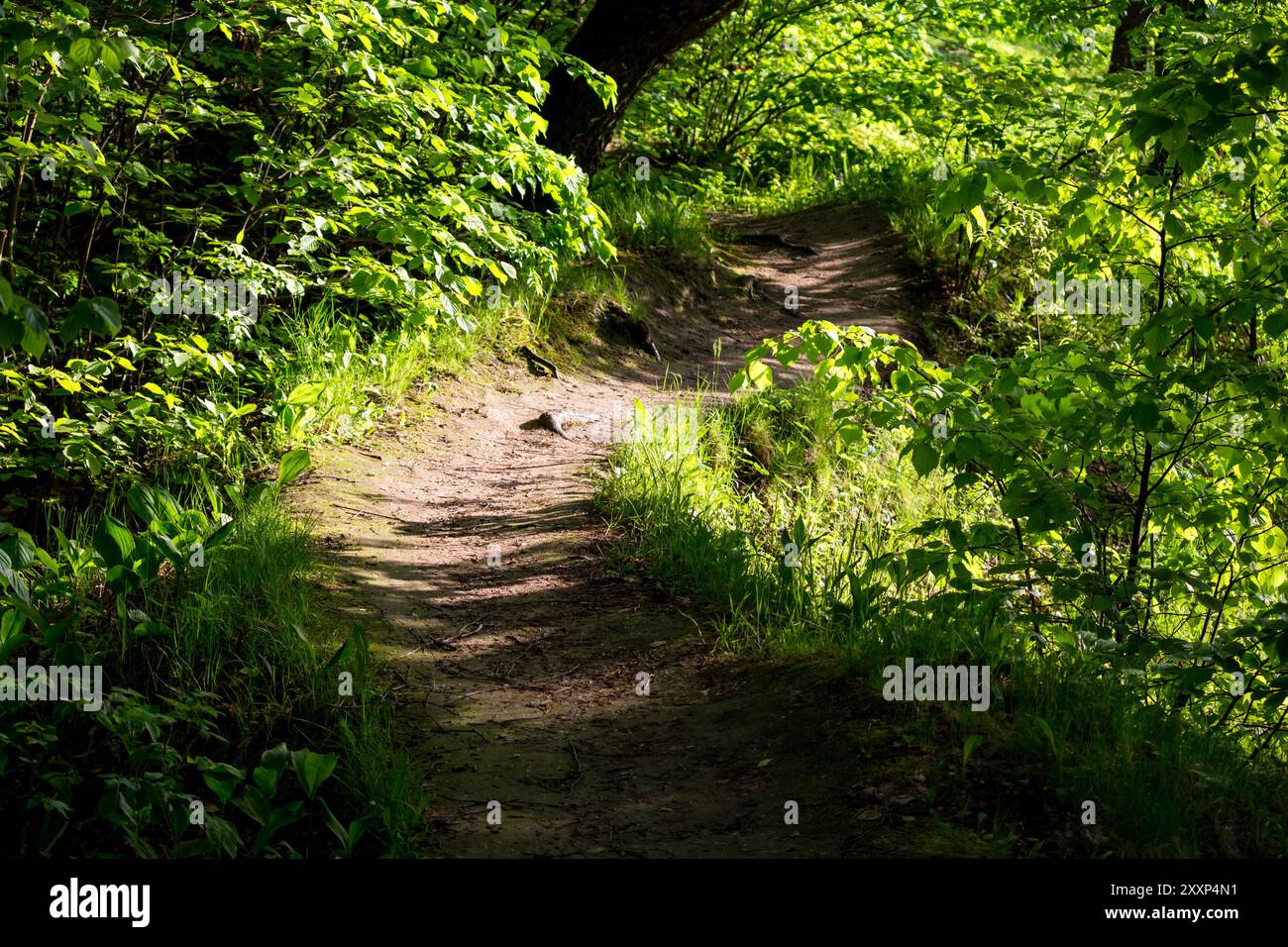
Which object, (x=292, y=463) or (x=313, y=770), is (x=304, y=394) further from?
(x=313, y=770)

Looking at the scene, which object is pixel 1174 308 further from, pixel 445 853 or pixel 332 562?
pixel 332 562

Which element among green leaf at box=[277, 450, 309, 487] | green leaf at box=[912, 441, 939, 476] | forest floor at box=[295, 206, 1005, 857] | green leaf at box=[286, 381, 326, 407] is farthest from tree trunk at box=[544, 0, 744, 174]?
green leaf at box=[912, 441, 939, 476]

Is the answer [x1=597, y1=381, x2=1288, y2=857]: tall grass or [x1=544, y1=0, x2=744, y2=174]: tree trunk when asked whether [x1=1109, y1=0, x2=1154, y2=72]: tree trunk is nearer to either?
[x1=544, y1=0, x2=744, y2=174]: tree trunk

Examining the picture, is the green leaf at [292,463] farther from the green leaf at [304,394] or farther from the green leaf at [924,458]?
the green leaf at [924,458]

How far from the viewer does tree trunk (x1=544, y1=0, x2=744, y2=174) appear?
8297 millimetres

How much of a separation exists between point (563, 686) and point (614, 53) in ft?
20.4

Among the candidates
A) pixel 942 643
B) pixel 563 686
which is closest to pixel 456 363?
pixel 563 686

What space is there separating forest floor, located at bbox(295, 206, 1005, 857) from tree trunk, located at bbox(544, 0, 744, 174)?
2.92m

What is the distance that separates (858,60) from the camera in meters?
13.7

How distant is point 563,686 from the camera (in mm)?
4012

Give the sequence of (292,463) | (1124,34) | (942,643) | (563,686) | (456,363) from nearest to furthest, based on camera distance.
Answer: (942,643) → (563,686) → (292,463) → (456,363) → (1124,34)

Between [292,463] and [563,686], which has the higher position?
[292,463]

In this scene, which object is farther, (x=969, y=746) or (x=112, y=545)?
(x=112, y=545)
